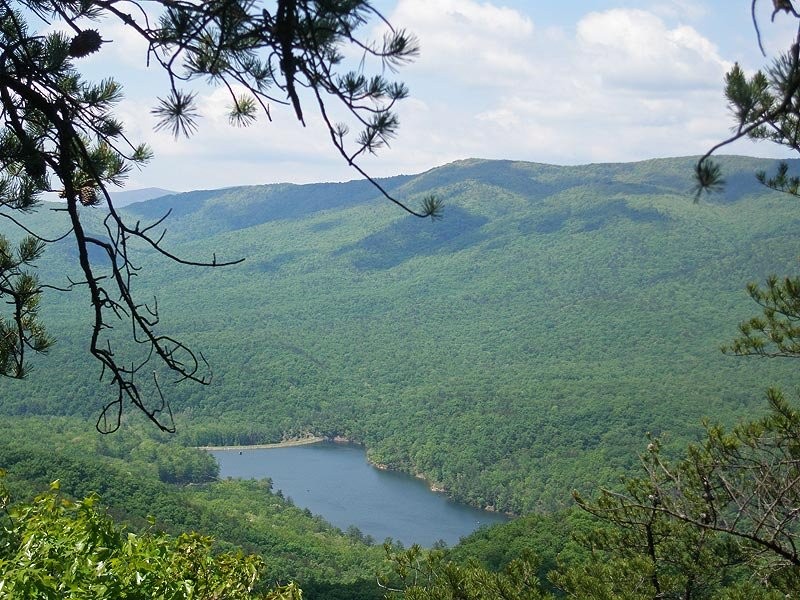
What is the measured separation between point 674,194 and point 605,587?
77.6 m

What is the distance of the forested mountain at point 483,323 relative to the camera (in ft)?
125

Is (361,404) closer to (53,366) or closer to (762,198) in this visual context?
(53,366)

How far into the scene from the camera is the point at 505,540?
17969 millimetres

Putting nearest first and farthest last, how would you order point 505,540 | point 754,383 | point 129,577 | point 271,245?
point 129,577 < point 505,540 < point 754,383 < point 271,245

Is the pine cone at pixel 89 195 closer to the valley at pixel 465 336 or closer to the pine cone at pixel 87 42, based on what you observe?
the pine cone at pixel 87 42

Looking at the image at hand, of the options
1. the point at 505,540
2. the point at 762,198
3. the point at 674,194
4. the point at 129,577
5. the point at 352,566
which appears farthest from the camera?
the point at 674,194

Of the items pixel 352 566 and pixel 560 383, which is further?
pixel 560 383

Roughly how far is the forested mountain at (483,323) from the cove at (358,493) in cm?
161

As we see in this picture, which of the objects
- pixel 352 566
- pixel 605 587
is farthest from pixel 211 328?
pixel 605 587

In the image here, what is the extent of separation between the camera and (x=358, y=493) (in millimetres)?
33375

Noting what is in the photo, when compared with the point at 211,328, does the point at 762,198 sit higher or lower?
higher

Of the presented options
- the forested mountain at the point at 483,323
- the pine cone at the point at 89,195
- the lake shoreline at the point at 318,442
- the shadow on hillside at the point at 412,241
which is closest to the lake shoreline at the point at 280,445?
the lake shoreline at the point at 318,442

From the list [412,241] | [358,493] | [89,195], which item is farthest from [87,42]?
[412,241]

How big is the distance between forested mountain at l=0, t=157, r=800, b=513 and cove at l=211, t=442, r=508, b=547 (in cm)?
161
